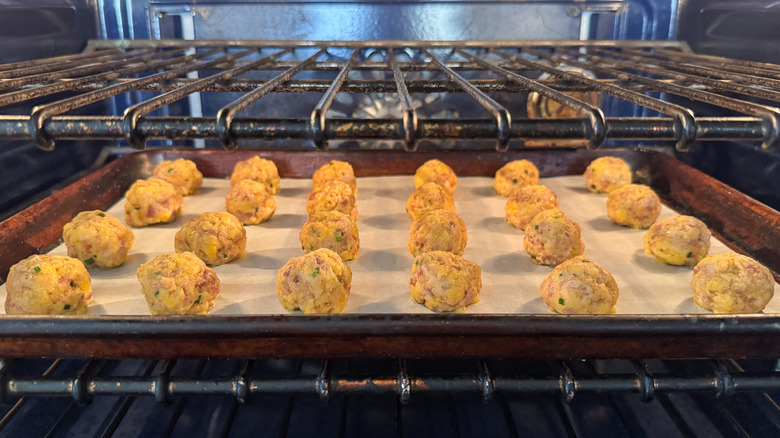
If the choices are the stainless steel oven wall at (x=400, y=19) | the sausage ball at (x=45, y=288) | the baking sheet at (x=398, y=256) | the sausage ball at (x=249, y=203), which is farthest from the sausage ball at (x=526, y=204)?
the sausage ball at (x=45, y=288)

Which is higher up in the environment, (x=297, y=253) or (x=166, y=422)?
(x=297, y=253)

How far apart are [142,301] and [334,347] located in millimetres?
693

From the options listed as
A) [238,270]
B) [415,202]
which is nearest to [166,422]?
[238,270]

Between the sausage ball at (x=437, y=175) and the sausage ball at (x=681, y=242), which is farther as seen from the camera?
the sausage ball at (x=437, y=175)

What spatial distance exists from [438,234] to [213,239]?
2.19ft

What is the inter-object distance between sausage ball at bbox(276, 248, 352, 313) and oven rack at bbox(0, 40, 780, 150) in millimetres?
409

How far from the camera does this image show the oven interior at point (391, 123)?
853 millimetres

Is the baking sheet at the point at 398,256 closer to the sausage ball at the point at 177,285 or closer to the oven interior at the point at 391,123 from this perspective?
the sausage ball at the point at 177,285

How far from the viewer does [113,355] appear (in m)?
1.03

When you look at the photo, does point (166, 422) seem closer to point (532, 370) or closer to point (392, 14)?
point (532, 370)

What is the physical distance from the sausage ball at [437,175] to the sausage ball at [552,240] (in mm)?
426

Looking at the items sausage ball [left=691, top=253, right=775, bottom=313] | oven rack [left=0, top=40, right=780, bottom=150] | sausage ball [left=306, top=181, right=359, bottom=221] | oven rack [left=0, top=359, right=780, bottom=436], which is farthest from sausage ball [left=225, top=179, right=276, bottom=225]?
sausage ball [left=691, top=253, right=775, bottom=313]

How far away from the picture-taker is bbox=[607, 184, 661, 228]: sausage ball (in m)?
1.81

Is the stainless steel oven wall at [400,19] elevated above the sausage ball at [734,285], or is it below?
above
